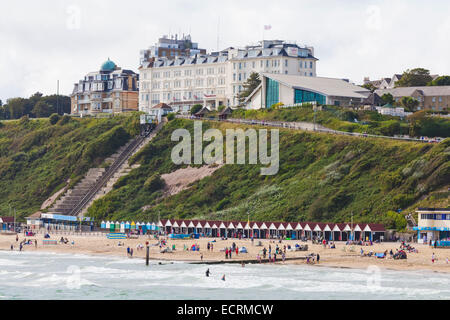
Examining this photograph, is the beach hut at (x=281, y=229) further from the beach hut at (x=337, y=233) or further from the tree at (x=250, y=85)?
the tree at (x=250, y=85)

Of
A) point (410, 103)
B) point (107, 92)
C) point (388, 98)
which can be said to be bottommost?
point (410, 103)

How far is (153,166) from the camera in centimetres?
13075

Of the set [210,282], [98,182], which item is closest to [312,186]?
[210,282]

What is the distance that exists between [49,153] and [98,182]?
2647cm

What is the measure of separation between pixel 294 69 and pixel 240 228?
6268cm

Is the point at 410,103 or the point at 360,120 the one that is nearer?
the point at 360,120

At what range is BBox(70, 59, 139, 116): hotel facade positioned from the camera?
178 m

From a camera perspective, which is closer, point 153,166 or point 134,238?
point 134,238

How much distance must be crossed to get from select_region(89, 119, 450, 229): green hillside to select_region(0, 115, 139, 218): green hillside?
13.0 meters

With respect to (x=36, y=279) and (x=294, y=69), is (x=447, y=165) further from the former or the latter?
(x=294, y=69)

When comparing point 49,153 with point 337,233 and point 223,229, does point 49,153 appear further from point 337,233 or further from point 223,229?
point 337,233

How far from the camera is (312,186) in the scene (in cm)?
10300

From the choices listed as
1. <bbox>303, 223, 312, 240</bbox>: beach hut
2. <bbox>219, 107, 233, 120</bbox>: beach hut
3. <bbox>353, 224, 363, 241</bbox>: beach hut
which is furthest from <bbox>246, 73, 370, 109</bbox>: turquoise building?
<bbox>353, 224, 363, 241</bbox>: beach hut
